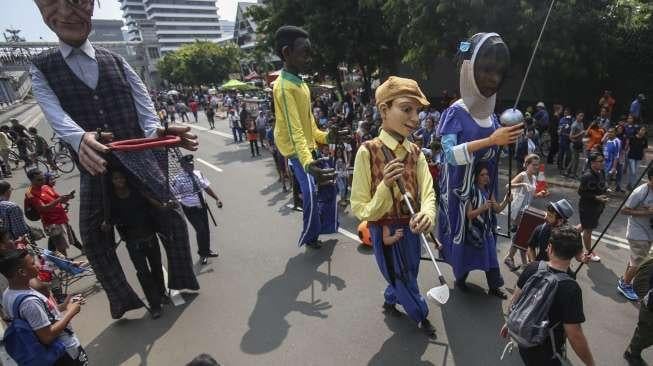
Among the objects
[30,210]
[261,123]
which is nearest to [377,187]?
[30,210]

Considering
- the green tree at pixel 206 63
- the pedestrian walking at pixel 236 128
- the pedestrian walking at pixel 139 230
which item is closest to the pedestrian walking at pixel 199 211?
the pedestrian walking at pixel 139 230

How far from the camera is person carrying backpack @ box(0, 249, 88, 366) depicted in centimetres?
247

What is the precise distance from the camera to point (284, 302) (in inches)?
170

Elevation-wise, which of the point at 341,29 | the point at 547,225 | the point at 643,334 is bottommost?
the point at 643,334

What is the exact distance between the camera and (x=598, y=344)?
3.29 meters

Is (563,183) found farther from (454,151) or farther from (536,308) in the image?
(536,308)

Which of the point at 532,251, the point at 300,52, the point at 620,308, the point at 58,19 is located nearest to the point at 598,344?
the point at 620,308

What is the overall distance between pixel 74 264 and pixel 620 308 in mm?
6145

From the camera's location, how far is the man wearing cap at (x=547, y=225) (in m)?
3.63

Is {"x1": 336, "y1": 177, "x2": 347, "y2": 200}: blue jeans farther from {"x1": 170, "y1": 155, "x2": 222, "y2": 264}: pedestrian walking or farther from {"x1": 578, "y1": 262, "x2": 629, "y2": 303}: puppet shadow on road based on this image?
{"x1": 578, "y1": 262, "x2": 629, "y2": 303}: puppet shadow on road

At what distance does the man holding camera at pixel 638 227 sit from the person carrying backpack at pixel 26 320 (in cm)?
490

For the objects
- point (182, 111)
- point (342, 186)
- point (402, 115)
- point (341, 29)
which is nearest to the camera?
point (402, 115)

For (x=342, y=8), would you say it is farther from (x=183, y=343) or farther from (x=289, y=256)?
(x=183, y=343)

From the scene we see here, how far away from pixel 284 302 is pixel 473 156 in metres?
2.50
